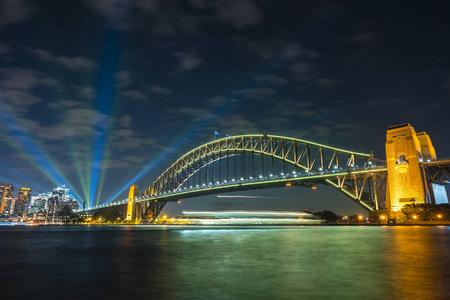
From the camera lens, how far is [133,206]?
115m

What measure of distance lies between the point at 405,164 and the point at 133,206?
93.7 metres

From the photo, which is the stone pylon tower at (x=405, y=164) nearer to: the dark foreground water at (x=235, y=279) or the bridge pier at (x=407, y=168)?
the bridge pier at (x=407, y=168)

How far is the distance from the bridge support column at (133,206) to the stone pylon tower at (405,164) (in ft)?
294

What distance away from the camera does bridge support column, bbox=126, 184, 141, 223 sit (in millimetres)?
114312

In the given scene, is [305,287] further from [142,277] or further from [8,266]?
[8,266]

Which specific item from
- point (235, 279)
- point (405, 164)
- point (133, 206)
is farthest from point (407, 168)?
point (133, 206)

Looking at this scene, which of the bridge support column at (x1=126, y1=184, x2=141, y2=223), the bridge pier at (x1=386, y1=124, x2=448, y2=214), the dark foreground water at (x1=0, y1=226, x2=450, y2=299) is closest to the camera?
the dark foreground water at (x1=0, y1=226, x2=450, y2=299)

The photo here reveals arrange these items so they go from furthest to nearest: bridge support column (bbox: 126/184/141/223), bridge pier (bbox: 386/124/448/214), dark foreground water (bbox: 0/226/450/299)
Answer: bridge support column (bbox: 126/184/141/223), bridge pier (bbox: 386/124/448/214), dark foreground water (bbox: 0/226/450/299)

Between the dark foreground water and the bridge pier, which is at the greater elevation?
the bridge pier

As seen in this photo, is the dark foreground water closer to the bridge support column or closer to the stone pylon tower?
the stone pylon tower

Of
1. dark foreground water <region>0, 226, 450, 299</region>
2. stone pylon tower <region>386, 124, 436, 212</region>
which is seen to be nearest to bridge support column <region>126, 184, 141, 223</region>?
stone pylon tower <region>386, 124, 436, 212</region>

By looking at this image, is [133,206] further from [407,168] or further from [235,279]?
[235,279]

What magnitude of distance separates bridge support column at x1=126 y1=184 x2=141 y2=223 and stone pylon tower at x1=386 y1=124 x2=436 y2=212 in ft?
294

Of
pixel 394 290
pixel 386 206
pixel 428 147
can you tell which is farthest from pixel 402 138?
pixel 394 290
